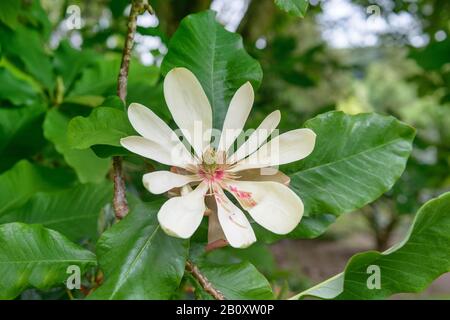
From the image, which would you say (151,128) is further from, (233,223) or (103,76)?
(103,76)

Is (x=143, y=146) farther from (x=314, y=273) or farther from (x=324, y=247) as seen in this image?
(x=324, y=247)

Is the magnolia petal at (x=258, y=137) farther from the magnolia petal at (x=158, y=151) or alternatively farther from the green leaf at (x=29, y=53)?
the green leaf at (x=29, y=53)

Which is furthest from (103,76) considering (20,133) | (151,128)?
(151,128)

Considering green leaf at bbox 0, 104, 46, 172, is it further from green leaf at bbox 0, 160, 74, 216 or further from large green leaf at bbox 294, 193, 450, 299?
large green leaf at bbox 294, 193, 450, 299

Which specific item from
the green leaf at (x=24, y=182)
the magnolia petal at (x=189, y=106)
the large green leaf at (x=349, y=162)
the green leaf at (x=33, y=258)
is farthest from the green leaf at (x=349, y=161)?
the green leaf at (x=24, y=182)

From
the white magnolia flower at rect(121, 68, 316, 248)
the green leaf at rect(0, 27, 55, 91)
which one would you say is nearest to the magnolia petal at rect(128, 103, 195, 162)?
the white magnolia flower at rect(121, 68, 316, 248)

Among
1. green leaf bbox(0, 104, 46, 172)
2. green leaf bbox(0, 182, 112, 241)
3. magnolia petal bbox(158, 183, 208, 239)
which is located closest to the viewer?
magnolia petal bbox(158, 183, 208, 239)
